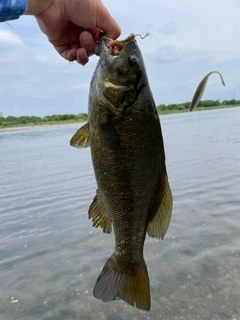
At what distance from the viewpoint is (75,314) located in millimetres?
4785

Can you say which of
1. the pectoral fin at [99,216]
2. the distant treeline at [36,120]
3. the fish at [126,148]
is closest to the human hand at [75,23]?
the fish at [126,148]

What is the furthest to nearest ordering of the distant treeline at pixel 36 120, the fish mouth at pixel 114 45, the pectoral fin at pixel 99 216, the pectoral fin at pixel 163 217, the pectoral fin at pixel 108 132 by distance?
the distant treeline at pixel 36 120, the pectoral fin at pixel 99 216, the pectoral fin at pixel 163 217, the fish mouth at pixel 114 45, the pectoral fin at pixel 108 132

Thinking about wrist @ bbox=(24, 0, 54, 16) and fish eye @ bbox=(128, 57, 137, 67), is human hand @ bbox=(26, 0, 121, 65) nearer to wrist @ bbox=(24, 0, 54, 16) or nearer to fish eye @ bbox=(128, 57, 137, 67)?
wrist @ bbox=(24, 0, 54, 16)

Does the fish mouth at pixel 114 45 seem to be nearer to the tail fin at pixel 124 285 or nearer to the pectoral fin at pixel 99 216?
the pectoral fin at pixel 99 216

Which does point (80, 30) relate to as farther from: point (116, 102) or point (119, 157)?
point (119, 157)

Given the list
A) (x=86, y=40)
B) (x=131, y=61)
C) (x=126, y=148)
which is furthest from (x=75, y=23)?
(x=126, y=148)

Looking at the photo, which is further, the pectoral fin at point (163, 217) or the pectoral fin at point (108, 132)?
the pectoral fin at point (163, 217)

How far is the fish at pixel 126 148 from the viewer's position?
2426 millimetres

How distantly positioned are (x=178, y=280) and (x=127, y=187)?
3.25m

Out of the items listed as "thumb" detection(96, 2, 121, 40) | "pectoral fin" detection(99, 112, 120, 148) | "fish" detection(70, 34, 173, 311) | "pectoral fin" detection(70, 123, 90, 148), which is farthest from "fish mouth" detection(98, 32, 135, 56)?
"pectoral fin" detection(70, 123, 90, 148)

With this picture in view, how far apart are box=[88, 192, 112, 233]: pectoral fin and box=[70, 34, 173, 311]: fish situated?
0.01m

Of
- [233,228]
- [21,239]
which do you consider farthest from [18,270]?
[233,228]

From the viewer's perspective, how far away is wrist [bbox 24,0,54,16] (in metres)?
2.83

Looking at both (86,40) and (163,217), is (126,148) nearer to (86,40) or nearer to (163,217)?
(163,217)
